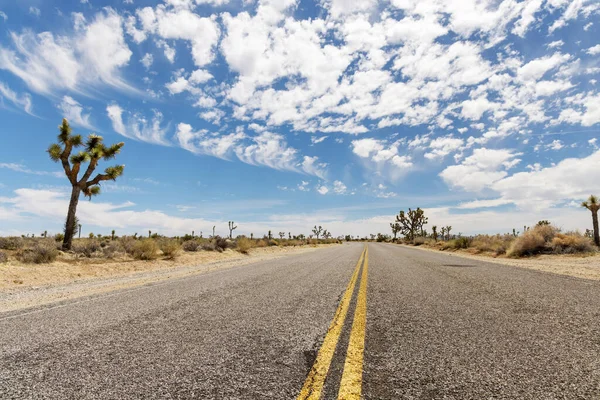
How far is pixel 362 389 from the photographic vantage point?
2438 millimetres

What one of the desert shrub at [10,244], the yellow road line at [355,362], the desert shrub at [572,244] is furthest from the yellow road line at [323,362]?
the desert shrub at [572,244]

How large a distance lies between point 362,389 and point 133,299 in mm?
5618

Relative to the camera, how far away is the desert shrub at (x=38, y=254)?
49.7 feet

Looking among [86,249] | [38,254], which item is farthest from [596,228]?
[38,254]

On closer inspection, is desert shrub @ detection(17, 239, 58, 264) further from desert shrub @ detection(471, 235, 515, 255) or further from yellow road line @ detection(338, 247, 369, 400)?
desert shrub @ detection(471, 235, 515, 255)

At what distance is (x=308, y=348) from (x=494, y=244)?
105ft

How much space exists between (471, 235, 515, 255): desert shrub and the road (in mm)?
24016

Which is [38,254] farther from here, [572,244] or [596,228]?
[596,228]

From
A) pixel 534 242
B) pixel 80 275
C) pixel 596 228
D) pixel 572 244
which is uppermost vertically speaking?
pixel 596 228

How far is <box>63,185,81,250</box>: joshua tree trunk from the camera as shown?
19438 millimetres

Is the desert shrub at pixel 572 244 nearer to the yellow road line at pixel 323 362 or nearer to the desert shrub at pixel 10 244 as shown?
the yellow road line at pixel 323 362

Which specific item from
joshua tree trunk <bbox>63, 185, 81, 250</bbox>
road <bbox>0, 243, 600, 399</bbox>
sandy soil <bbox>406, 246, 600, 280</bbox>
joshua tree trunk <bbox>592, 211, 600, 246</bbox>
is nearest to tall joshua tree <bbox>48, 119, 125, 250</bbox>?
joshua tree trunk <bbox>63, 185, 81, 250</bbox>

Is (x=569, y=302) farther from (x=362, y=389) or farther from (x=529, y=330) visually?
(x=362, y=389)

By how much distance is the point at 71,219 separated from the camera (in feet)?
65.6
